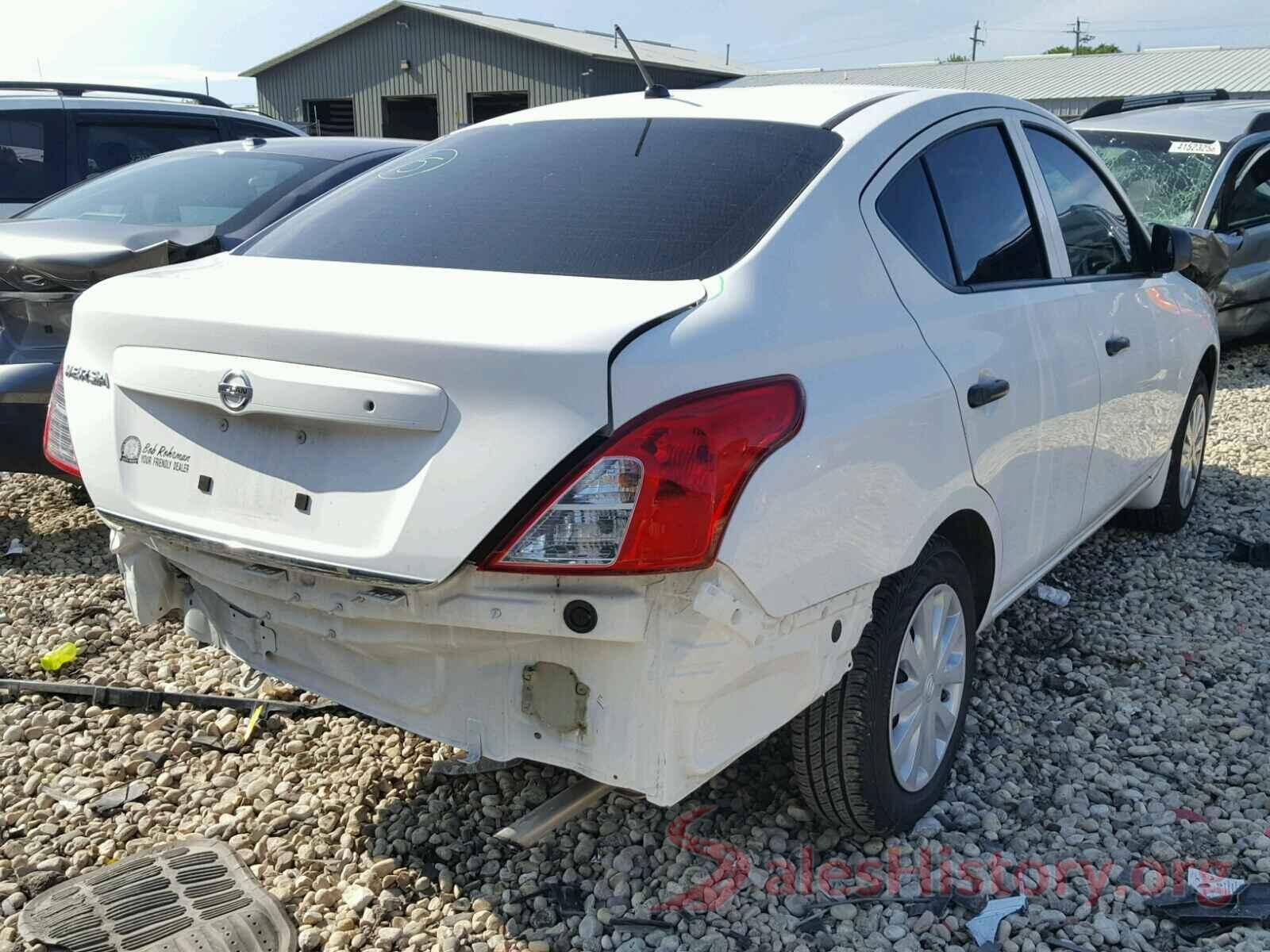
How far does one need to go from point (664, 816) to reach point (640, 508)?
1.32 metres

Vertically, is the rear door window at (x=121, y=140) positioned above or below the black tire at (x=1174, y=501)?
above

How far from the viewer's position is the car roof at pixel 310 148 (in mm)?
5469

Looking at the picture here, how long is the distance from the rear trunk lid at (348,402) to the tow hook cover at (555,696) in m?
0.30

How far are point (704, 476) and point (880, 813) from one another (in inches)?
46.6

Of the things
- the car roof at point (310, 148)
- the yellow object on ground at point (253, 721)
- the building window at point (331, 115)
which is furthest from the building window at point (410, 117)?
the yellow object on ground at point (253, 721)

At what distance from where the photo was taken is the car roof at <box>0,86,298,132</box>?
6.36m

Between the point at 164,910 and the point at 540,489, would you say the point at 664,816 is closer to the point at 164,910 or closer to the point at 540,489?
the point at 164,910

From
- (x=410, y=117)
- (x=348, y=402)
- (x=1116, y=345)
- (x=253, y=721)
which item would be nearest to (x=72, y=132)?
(x=253, y=721)

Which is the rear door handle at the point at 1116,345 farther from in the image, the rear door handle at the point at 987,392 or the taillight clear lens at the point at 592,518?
the taillight clear lens at the point at 592,518

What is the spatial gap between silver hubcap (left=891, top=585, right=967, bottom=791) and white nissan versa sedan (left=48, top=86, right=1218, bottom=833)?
1 cm

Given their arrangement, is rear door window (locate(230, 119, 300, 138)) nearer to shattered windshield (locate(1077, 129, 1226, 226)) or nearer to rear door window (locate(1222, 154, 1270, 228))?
shattered windshield (locate(1077, 129, 1226, 226))

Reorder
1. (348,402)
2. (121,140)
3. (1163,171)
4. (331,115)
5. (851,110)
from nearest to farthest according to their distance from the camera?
(348,402) → (851,110) → (121,140) → (1163,171) → (331,115)

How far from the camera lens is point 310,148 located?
18.3 feet

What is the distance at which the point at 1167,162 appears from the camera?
9023 millimetres
